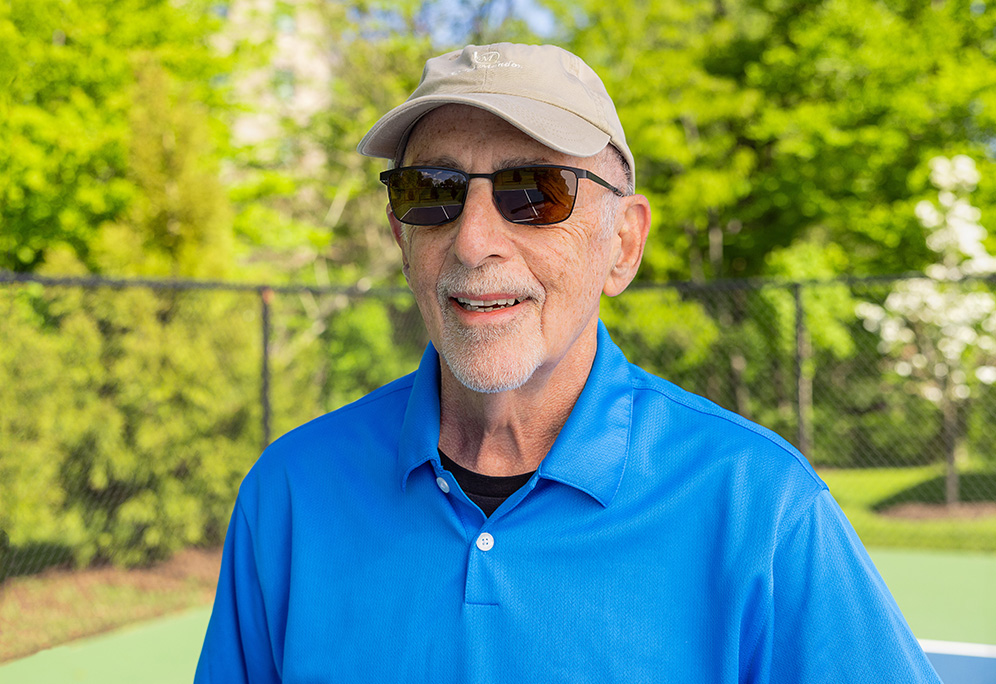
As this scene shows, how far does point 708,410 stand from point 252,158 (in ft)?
44.0

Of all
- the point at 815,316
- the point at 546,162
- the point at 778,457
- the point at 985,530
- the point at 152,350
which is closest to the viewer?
the point at 778,457

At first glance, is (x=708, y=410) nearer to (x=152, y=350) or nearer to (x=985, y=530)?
(x=152, y=350)

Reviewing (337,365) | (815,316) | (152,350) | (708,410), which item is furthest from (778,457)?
(815,316)

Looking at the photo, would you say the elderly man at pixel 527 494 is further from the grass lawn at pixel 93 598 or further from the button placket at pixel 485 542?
the grass lawn at pixel 93 598

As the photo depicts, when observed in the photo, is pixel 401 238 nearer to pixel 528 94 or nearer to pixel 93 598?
pixel 528 94

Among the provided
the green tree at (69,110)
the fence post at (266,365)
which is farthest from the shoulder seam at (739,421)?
the green tree at (69,110)

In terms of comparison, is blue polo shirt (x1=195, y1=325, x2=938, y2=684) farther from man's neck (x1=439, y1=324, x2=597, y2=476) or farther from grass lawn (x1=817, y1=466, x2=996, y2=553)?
grass lawn (x1=817, y1=466, x2=996, y2=553)

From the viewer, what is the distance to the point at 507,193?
4.65ft

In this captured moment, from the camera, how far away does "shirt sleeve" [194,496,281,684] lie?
154cm

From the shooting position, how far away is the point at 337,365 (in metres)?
11.1

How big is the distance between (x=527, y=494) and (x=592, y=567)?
15cm

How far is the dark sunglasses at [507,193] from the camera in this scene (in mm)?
1417

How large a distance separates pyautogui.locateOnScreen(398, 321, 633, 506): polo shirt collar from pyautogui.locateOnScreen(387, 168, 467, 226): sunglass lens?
283 mm

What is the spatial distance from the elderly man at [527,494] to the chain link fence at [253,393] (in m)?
4.99
